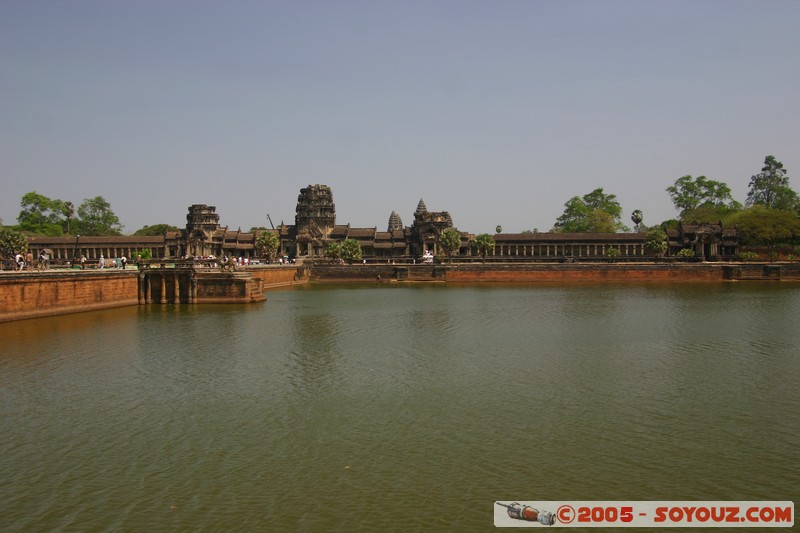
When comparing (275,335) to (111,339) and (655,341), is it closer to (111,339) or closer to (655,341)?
(111,339)

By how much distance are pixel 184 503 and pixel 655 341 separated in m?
24.2

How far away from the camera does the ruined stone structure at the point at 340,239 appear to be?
9750 cm

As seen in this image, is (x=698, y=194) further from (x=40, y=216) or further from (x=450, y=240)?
(x=40, y=216)

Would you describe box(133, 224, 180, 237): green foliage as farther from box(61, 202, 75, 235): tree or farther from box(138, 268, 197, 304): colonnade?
box(138, 268, 197, 304): colonnade

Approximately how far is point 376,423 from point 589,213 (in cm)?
11791

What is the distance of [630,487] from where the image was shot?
41.2 feet

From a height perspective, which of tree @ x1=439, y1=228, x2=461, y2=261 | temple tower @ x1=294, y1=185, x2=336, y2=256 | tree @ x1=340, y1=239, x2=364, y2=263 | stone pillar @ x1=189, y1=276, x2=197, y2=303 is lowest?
stone pillar @ x1=189, y1=276, x2=197, y2=303

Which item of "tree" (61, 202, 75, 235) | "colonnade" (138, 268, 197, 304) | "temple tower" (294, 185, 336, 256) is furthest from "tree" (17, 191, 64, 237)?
"colonnade" (138, 268, 197, 304)

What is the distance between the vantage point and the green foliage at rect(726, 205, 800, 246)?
89500 mm

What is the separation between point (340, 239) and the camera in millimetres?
108562

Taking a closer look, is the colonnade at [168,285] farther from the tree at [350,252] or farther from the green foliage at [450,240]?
the green foliage at [450,240]

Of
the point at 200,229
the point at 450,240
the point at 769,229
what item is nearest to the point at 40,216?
the point at 200,229

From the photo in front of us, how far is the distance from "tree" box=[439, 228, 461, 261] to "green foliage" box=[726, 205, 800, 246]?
140 feet

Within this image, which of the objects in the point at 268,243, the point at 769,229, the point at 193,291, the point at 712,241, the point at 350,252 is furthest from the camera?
the point at 712,241
